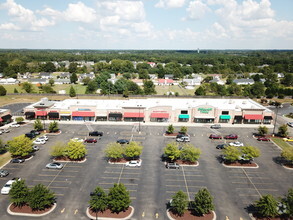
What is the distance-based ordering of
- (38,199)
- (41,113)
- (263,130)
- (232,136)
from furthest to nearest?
(41,113) → (263,130) → (232,136) → (38,199)

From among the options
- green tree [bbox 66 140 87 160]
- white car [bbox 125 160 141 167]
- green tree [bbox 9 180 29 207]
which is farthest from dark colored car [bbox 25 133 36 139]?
white car [bbox 125 160 141 167]

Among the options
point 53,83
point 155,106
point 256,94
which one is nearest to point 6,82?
point 53,83

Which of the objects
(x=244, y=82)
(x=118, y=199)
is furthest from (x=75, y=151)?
(x=244, y=82)

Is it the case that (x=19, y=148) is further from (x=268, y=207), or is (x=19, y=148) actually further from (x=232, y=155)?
(x=268, y=207)

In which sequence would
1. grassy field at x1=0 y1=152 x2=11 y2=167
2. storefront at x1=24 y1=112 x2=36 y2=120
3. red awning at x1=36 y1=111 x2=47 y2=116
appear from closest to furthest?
grassy field at x1=0 y1=152 x2=11 y2=167, red awning at x1=36 y1=111 x2=47 y2=116, storefront at x1=24 y1=112 x2=36 y2=120

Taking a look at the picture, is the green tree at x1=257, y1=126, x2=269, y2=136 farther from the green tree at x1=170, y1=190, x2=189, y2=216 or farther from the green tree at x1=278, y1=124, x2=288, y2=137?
the green tree at x1=170, y1=190, x2=189, y2=216

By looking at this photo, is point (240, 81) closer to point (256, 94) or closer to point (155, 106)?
point (256, 94)
